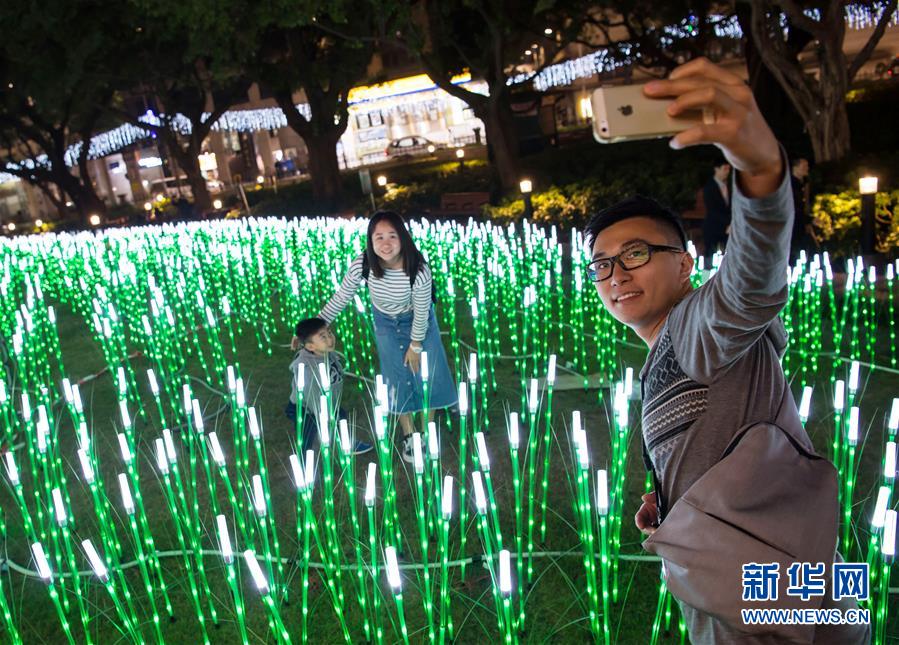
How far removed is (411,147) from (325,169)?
13433mm

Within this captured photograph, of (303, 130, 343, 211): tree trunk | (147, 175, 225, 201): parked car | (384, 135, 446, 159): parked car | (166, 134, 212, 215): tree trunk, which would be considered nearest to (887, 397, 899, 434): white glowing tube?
(303, 130, 343, 211): tree trunk

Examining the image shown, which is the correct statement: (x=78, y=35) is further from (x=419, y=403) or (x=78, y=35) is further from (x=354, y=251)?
(x=419, y=403)

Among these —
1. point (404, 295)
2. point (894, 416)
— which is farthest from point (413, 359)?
point (894, 416)

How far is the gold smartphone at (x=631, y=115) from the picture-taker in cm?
111

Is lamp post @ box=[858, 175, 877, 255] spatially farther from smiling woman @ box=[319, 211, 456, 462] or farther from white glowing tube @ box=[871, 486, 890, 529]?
white glowing tube @ box=[871, 486, 890, 529]

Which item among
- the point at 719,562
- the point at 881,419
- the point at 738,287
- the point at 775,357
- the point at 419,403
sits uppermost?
the point at 738,287

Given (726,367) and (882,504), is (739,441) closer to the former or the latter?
(726,367)

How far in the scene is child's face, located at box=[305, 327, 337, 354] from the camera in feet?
13.5

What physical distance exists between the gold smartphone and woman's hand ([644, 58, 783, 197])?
0.05 meters

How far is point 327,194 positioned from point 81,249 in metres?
7.95

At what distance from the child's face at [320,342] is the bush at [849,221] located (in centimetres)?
519

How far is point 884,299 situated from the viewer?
20.0 feet

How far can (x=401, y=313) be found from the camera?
14.1 ft

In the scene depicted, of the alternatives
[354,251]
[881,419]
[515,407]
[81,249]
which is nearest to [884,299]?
[881,419]
